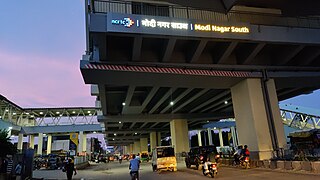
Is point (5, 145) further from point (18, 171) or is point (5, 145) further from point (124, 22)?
point (124, 22)

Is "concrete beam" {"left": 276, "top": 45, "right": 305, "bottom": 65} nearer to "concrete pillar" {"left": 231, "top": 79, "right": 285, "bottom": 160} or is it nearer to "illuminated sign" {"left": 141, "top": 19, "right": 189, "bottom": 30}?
"concrete pillar" {"left": 231, "top": 79, "right": 285, "bottom": 160}

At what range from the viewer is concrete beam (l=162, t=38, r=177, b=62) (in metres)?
14.8

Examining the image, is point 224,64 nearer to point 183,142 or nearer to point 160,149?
point 160,149

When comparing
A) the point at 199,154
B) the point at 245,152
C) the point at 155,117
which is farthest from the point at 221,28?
the point at 155,117

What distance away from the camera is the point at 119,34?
Answer: 13586mm

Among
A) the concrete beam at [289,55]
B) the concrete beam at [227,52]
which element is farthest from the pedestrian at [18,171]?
the concrete beam at [289,55]

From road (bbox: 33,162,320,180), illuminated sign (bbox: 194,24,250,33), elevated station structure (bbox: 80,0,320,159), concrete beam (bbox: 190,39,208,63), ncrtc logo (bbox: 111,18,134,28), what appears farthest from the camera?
concrete beam (bbox: 190,39,208,63)

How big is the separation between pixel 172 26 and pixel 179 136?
83.1 ft

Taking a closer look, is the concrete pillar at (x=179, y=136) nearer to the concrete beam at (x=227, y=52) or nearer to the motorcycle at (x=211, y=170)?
the concrete beam at (x=227, y=52)

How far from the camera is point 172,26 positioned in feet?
46.6

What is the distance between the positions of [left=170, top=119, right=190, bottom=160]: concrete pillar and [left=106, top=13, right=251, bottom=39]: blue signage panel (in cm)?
2332

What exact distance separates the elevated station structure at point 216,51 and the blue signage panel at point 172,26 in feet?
0.17

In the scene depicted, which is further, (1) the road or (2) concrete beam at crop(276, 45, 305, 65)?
(2) concrete beam at crop(276, 45, 305, 65)

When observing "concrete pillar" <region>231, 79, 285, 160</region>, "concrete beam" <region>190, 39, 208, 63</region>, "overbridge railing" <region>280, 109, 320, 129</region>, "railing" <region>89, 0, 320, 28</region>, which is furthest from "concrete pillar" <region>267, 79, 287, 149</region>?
"overbridge railing" <region>280, 109, 320, 129</region>
